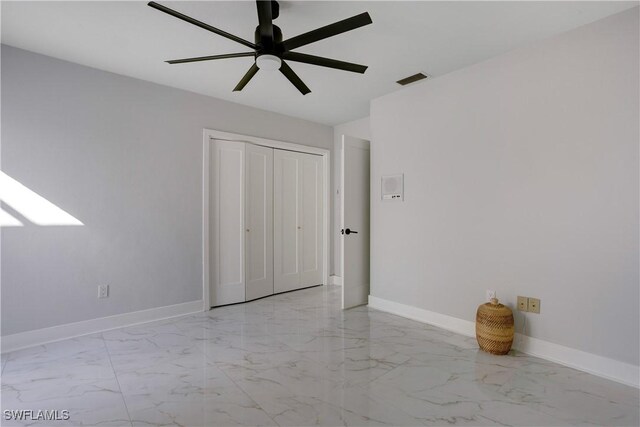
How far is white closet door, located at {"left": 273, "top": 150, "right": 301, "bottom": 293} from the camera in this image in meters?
4.25

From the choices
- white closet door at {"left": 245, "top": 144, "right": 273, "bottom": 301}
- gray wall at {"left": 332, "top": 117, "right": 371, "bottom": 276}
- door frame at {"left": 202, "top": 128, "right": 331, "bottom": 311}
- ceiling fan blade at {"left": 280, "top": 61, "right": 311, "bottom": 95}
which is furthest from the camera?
gray wall at {"left": 332, "top": 117, "right": 371, "bottom": 276}

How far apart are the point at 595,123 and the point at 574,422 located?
193cm

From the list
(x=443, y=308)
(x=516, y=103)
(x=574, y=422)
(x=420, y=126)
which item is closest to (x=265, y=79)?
(x=420, y=126)

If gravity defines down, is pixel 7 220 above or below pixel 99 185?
below

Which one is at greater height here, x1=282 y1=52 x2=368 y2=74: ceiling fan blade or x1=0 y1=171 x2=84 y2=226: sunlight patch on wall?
x1=282 y1=52 x2=368 y2=74: ceiling fan blade

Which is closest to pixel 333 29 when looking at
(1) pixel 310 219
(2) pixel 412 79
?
(2) pixel 412 79

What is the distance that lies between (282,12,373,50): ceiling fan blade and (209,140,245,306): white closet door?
213 centimetres

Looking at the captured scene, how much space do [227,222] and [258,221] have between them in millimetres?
444

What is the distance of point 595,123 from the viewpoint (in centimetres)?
217

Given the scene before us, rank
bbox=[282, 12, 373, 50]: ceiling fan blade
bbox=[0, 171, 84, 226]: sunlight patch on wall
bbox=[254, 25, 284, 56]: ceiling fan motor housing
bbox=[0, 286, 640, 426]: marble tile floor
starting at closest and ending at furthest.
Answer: bbox=[282, 12, 373, 50]: ceiling fan blade → bbox=[0, 286, 640, 426]: marble tile floor → bbox=[254, 25, 284, 56]: ceiling fan motor housing → bbox=[0, 171, 84, 226]: sunlight patch on wall

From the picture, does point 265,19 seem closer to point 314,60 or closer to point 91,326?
point 314,60

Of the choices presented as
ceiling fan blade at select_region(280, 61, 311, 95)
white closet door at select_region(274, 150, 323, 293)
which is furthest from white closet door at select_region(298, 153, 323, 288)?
ceiling fan blade at select_region(280, 61, 311, 95)

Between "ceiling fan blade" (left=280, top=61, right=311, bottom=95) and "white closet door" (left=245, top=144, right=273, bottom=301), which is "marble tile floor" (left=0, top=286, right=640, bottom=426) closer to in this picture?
"white closet door" (left=245, top=144, right=273, bottom=301)

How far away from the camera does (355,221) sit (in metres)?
3.71
